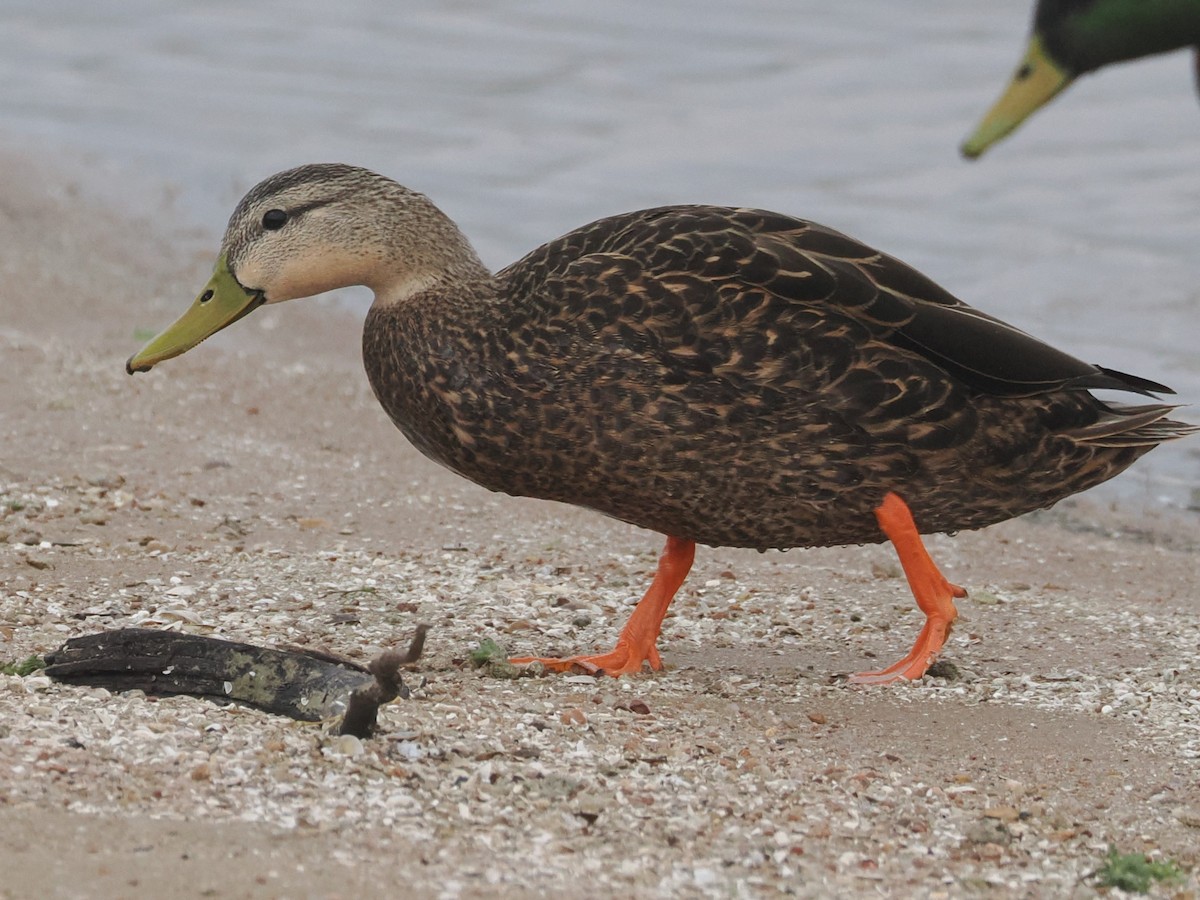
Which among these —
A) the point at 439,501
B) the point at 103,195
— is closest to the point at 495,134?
the point at 103,195

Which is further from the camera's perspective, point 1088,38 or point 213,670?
point 213,670

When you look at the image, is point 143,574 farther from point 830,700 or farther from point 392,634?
point 830,700

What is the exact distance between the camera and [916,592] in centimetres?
516

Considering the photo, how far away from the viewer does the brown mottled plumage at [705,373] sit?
474 cm

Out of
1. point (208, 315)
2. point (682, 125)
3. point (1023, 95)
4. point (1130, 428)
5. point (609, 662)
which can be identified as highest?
point (682, 125)

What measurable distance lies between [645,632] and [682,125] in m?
8.95

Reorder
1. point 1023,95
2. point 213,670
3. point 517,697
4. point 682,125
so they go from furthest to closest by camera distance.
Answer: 1. point 682,125
2. point 517,697
3. point 213,670
4. point 1023,95

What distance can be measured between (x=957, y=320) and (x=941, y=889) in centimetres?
172

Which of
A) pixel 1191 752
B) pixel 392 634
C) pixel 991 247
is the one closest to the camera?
pixel 1191 752

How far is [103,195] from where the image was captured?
40.5 feet

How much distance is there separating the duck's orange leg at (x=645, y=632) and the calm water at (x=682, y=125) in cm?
371

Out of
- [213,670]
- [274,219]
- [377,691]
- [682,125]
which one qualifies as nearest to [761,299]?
[274,219]

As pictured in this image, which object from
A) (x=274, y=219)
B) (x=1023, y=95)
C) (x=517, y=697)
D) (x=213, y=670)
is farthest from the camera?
(x=274, y=219)

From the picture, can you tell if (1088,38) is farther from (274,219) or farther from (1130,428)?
(274,219)
